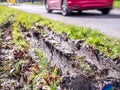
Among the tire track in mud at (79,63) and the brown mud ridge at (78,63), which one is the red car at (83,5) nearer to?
the brown mud ridge at (78,63)

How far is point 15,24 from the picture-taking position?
10125 mm

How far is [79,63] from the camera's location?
17.6ft

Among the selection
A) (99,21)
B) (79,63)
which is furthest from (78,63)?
(99,21)

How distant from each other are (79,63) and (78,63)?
0.04ft

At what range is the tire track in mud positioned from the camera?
4.76 m

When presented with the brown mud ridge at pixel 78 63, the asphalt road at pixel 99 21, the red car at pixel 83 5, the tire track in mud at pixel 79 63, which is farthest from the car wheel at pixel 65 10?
the tire track in mud at pixel 79 63

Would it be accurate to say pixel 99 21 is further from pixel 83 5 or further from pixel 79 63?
pixel 79 63

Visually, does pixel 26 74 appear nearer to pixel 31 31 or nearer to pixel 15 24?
pixel 31 31

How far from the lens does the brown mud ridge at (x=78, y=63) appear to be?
4762mm

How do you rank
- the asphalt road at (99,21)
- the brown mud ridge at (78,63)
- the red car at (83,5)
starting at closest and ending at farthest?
1. the brown mud ridge at (78,63)
2. the asphalt road at (99,21)
3. the red car at (83,5)

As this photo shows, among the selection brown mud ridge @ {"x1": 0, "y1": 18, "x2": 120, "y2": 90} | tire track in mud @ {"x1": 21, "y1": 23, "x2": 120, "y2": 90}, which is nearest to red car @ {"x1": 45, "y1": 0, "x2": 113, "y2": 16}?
brown mud ridge @ {"x1": 0, "y1": 18, "x2": 120, "y2": 90}

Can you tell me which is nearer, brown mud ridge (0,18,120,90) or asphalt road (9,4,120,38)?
brown mud ridge (0,18,120,90)

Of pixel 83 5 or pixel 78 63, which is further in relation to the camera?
pixel 83 5

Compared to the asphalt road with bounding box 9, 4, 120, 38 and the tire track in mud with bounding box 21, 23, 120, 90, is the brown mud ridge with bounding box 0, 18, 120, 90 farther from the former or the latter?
the asphalt road with bounding box 9, 4, 120, 38
